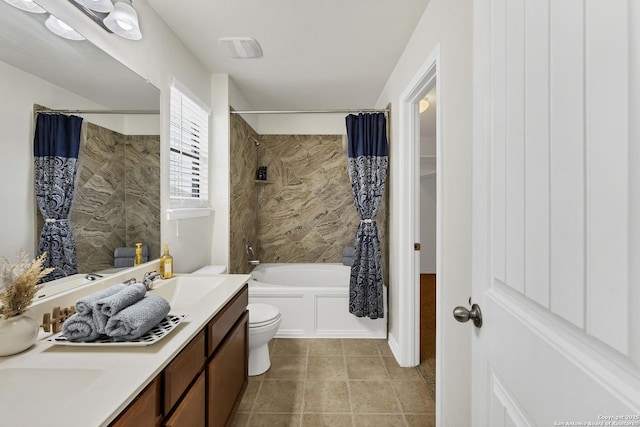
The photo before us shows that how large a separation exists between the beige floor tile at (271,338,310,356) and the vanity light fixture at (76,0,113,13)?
8.33 feet

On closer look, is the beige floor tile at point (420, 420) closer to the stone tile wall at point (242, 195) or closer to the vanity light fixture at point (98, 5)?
the stone tile wall at point (242, 195)

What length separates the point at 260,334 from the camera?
213 cm

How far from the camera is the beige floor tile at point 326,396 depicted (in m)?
1.87

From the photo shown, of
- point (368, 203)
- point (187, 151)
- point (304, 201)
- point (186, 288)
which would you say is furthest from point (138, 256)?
point (304, 201)

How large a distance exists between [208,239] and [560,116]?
8.66ft

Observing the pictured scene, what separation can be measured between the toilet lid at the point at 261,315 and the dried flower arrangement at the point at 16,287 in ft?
4.33

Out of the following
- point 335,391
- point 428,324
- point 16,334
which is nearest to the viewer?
point 16,334

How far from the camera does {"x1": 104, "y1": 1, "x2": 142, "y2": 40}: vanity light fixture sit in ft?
4.52

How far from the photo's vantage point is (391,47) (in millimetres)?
2209

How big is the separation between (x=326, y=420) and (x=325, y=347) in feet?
2.95

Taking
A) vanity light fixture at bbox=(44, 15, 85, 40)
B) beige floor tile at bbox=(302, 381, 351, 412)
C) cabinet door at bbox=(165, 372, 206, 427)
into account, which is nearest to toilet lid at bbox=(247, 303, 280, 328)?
beige floor tile at bbox=(302, 381, 351, 412)

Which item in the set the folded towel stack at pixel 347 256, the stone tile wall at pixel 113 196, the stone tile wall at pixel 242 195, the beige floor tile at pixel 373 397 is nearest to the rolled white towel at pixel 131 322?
the stone tile wall at pixel 113 196

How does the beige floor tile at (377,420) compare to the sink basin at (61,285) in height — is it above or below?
below

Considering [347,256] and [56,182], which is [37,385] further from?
[347,256]
